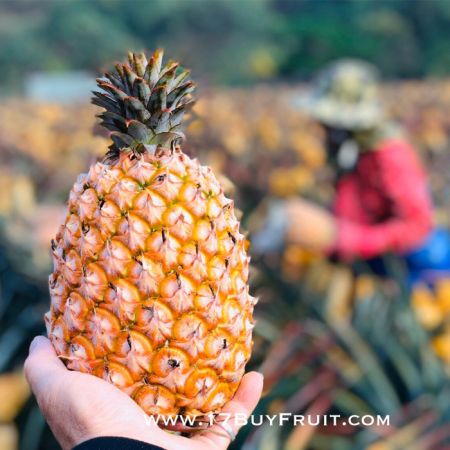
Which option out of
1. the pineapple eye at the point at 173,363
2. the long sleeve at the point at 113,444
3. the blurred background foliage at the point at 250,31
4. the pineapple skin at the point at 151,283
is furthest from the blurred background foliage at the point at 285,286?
the blurred background foliage at the point at 250,31

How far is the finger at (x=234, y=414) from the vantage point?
1186mm

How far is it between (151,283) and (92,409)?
0.23m

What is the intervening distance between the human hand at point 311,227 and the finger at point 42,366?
2.26 m

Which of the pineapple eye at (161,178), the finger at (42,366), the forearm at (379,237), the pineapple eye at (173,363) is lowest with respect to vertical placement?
the finger at (42,366)

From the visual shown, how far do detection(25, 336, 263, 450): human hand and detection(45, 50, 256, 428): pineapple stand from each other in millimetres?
26

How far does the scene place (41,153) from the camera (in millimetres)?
5555

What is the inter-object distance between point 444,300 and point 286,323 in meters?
0.85

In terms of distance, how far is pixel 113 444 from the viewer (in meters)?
1.03

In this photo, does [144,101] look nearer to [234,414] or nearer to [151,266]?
[151,266]

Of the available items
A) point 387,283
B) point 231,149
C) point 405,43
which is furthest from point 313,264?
point 405,43

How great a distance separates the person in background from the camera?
125 inches

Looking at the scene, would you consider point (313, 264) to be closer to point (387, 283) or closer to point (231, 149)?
point (387, 283)

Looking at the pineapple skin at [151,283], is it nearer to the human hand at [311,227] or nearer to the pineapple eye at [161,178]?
the pineapple eye at [161,178]

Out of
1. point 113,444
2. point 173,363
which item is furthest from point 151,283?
point 113,444
